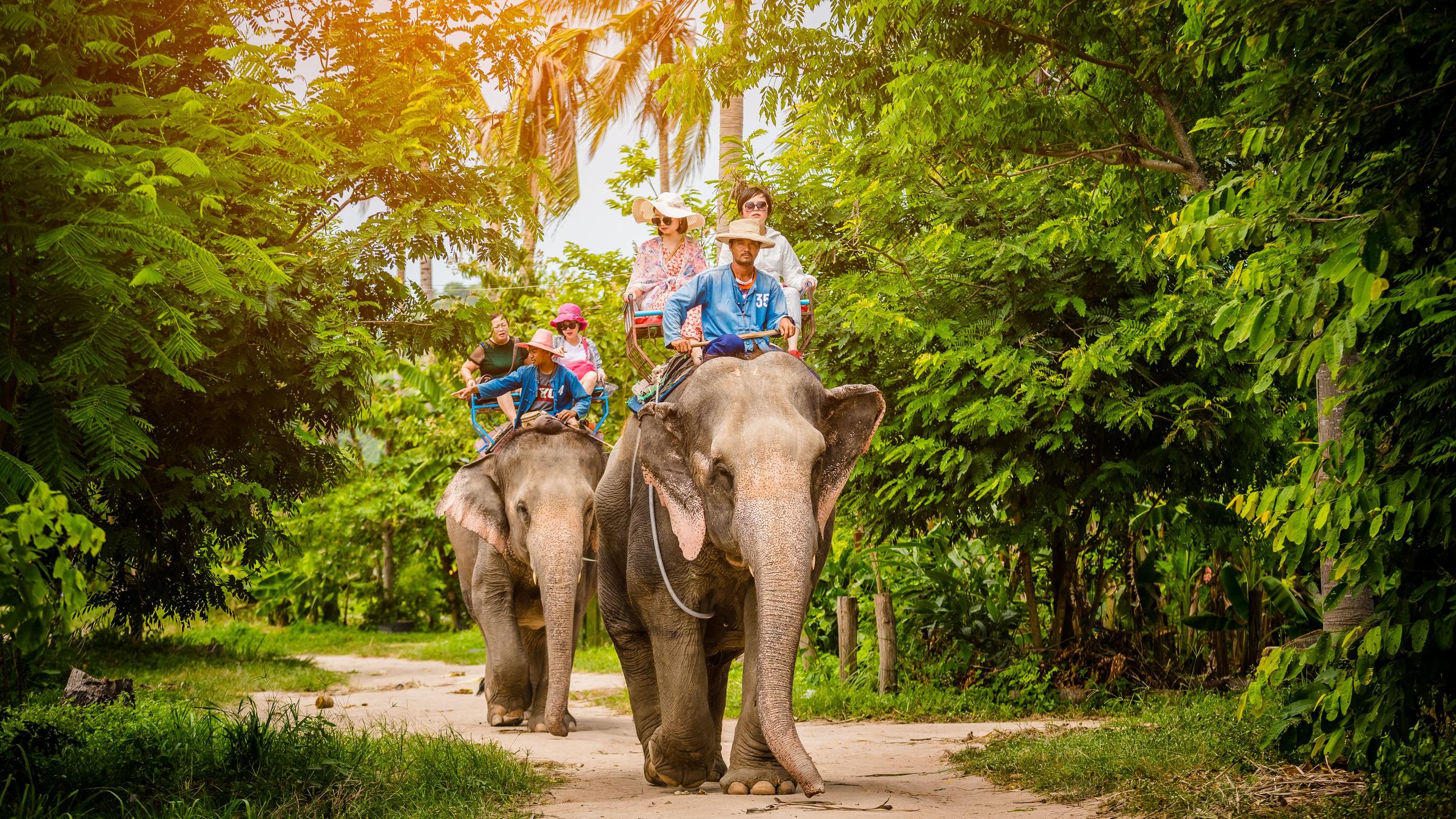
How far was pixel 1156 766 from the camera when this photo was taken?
263 inches

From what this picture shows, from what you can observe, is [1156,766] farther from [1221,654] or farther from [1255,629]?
[1255,629]

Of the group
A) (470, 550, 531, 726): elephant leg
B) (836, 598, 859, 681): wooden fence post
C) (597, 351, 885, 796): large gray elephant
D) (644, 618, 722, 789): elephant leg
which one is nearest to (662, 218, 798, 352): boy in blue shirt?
(597, 351, 885, 796): large gray elephant

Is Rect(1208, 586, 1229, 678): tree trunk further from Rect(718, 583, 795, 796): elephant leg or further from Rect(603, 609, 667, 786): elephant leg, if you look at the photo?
Rect(718, 583, 795, 796): elephant leg

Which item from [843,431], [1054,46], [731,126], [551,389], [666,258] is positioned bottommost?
[843,431]

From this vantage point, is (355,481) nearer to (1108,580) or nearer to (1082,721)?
(1108,580)

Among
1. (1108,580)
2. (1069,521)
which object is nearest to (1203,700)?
(1069,521)

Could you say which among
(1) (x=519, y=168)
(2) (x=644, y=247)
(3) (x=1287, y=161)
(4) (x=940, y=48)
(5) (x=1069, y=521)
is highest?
(1) (x=519, y=168)

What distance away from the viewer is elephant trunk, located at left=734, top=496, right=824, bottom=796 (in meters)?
5.70

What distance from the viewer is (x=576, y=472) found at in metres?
10.4

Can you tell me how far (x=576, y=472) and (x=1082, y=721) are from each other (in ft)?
15.1

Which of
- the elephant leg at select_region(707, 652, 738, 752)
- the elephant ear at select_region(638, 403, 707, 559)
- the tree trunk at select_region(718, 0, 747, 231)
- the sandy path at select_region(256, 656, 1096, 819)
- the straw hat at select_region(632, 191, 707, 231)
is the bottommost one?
the sandy path at select_region(256, 656, 1096, 819)

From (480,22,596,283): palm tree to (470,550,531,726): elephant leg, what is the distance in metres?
16.8

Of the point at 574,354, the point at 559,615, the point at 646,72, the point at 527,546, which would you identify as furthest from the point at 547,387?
the point at 646,72

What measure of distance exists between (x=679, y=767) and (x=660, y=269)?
3.41 m
